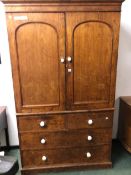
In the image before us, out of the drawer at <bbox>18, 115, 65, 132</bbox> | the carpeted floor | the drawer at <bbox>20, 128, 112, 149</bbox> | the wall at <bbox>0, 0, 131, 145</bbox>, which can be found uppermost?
the wall at <bbox>0, 0, 131, 145</bbox>

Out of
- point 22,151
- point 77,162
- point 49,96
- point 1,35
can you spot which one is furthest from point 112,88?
point 1,35

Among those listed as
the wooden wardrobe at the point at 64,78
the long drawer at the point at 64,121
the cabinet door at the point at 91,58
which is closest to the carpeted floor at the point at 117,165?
the wooden wardrobe at the point at 64,78

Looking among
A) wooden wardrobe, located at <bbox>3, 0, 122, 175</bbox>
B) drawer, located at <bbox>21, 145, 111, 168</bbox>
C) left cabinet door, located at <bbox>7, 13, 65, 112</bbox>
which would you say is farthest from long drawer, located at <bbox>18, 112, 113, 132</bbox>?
drawer, located at <bbox>21, 145, 111, 168</bbox>

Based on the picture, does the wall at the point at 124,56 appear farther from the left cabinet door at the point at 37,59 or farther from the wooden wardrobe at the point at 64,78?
the left cabinet door at the point at 37,59

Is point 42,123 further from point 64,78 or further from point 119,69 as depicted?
point 119,69

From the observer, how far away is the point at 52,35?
167 cm

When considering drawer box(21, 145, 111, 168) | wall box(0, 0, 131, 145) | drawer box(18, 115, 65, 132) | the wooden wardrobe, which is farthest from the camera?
wall box(0, 0, 131, 145)

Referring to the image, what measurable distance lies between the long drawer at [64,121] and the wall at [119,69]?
0.55 meters

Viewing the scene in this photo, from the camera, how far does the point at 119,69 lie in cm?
237

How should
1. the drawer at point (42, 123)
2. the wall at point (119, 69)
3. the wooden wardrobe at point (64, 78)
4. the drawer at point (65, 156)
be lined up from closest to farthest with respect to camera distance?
the wooden wardrobe at point (64, 78)
the drawer at point (42, 123)
the drawer at point (65, 156)
the wall at point (119, 69)

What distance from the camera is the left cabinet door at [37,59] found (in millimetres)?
1627

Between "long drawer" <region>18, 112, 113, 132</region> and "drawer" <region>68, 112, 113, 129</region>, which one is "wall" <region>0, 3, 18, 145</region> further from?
"drawer" <region>68, 112, 113, 129</region>

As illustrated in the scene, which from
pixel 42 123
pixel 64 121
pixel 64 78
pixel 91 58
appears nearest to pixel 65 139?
pixel 64 121

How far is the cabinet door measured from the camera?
167cm
